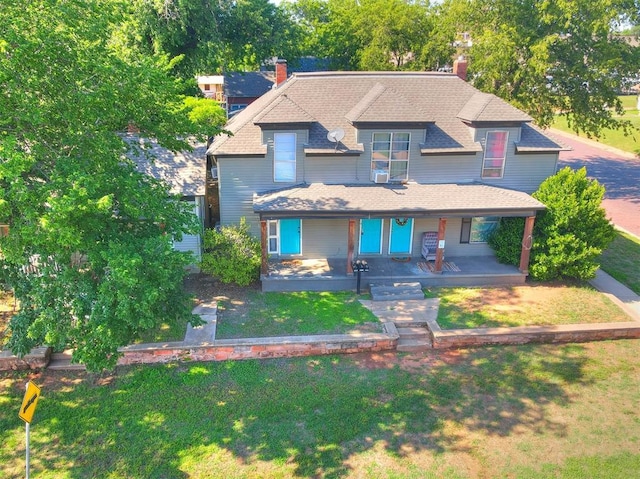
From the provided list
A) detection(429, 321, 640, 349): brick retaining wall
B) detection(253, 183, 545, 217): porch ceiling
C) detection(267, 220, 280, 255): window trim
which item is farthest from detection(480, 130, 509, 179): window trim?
detection(267, 220, 280, 255): window trim

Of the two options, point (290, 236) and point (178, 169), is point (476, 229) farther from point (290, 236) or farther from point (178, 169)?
point (178, 169)

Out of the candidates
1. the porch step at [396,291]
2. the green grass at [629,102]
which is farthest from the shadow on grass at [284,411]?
the green grass at [629,102]

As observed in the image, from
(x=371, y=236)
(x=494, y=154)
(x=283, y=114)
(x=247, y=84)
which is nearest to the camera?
(x=283, y=114)

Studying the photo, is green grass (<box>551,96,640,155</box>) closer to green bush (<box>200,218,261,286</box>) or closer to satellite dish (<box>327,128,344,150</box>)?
satellite dish (<box>327,128,344,150</box>)

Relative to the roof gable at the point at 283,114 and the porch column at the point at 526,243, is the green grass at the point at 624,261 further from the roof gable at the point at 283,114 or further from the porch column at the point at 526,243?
the roof gable at the point at 283,114

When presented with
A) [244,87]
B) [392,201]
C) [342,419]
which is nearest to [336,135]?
[392,201]

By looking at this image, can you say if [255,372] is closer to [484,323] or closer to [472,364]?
[472,364]

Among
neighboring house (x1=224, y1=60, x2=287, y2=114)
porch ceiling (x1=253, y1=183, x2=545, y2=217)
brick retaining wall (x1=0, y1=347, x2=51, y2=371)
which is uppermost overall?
neighboring house (x1=224, y1=60, x2=287, y2=114)
